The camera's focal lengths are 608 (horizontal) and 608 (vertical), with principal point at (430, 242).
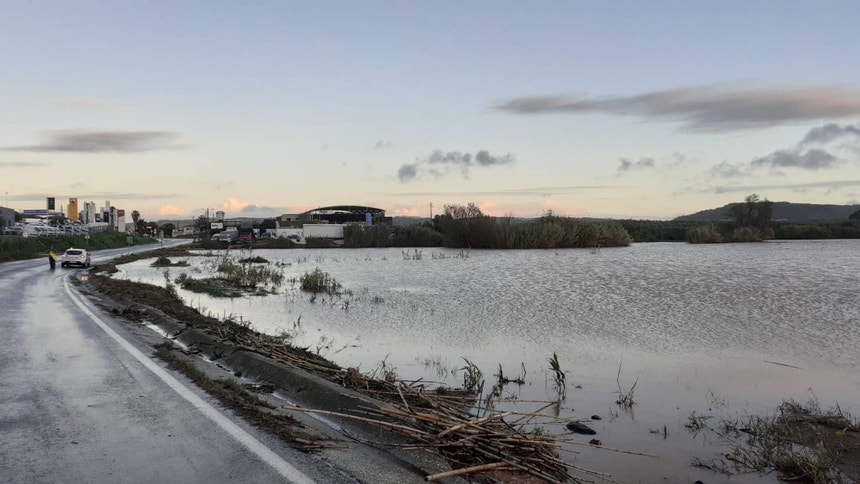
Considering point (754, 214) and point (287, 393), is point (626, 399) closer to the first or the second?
point (287, 393)

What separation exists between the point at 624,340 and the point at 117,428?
11944 millimetres

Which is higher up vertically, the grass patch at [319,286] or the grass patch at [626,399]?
the grass patch at [319,286]

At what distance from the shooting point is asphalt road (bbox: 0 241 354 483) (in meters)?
5.30

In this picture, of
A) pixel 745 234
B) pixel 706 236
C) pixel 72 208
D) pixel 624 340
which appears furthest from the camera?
pixel 72 208

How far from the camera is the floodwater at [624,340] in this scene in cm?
892

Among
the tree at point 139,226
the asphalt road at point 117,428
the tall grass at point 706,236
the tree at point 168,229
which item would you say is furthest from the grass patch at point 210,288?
the tree at point 168,229

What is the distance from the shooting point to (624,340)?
598 inches

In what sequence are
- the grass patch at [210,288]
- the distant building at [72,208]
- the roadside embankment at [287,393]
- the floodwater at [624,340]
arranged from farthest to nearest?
the distant building at [72,208] < the grass patch at [210,288] < the floodwater at [624,340] < the roadside embankment at [287,393]

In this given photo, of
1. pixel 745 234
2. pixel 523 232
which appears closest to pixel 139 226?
pixel 523 232

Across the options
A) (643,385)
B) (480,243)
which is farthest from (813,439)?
(480,243)

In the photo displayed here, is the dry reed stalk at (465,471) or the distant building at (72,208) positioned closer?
the dry reed stalk at (465,471)

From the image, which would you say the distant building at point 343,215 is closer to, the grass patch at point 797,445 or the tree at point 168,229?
the tree at point 168,229

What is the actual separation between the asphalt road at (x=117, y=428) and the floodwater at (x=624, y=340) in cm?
361

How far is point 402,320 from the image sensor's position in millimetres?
18516
